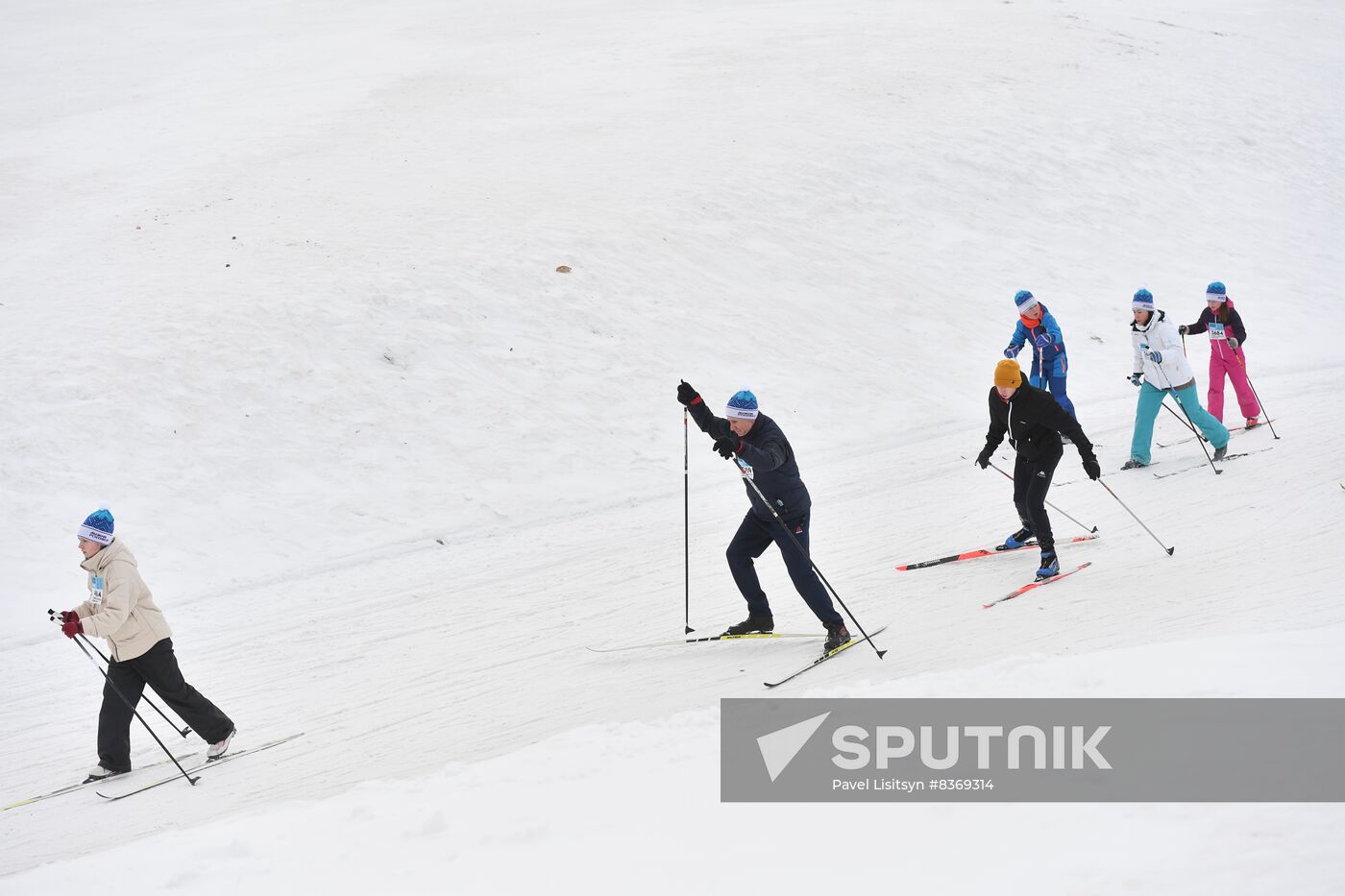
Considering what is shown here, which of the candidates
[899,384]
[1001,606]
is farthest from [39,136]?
[1001,606]

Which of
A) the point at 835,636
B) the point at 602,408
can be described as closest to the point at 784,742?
the point at 835,636

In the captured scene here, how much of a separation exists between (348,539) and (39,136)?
16.1m

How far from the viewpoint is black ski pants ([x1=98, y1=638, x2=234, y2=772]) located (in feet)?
23.1

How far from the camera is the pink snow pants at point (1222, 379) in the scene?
40.7 feet

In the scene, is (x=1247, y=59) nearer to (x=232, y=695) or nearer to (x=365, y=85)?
(x=365, y=85)

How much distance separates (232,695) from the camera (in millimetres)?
8297

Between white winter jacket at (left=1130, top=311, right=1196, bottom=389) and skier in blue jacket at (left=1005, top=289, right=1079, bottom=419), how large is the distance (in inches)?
31.0

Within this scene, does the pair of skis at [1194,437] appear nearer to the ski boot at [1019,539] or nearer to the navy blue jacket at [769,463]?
the ski boot at [1019,539]

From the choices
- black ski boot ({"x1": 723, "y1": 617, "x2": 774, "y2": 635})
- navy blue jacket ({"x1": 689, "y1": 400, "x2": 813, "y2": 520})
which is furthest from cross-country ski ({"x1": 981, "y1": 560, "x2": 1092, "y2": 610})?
navy blue jacket ({"x1": 689, "y1": 400, "x2": 813, "y2": 520})

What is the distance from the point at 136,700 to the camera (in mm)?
7109

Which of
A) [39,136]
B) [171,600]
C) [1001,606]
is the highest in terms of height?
[39,136]

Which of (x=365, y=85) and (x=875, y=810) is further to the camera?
(x=365, y=85)

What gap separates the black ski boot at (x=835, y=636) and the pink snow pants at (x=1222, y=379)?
7.02 metres

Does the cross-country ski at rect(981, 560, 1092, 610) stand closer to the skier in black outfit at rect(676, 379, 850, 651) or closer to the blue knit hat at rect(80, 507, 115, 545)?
the skier in black outfit at rect(676, 379, 850, 651)
